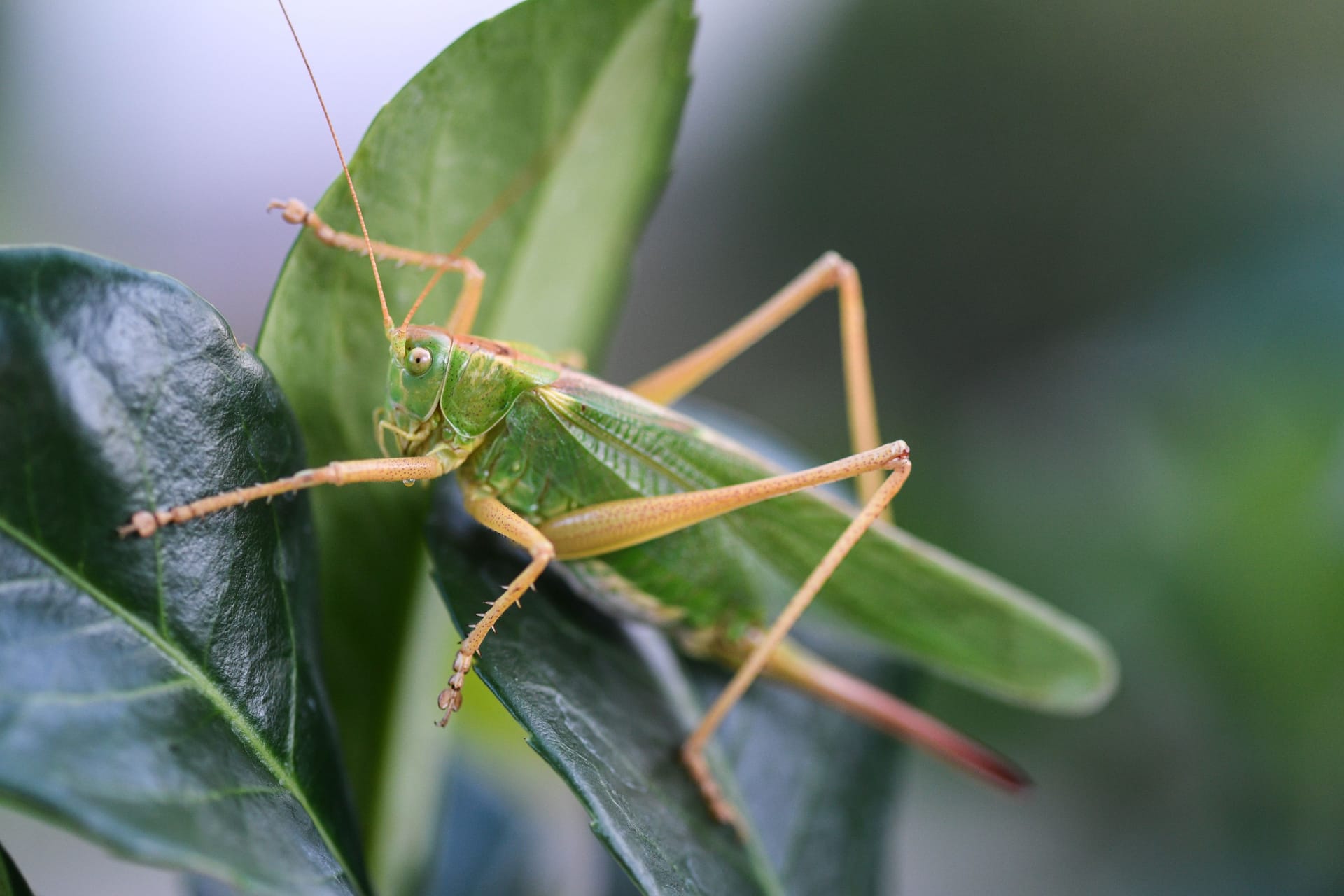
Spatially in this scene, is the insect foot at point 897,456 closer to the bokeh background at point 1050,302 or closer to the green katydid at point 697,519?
the green katydid at point 697,519

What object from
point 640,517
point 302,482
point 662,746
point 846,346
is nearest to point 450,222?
point 302,482

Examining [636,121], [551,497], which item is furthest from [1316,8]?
[551,497]

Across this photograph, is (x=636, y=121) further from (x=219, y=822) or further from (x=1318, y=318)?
(x=1318, y=318)

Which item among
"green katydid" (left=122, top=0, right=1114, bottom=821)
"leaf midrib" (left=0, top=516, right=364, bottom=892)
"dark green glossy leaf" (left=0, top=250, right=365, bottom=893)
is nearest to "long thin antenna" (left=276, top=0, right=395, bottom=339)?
"green katydid" (left=122, top=0, right=1114, bottom=821)

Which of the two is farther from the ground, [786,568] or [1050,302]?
[1050,302]

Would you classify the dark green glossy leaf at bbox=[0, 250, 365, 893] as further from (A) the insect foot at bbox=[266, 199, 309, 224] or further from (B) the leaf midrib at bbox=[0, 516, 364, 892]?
(A) the insect foot at bbox=[266, 199, 309, 224]

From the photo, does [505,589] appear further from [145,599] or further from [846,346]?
[846,346]
